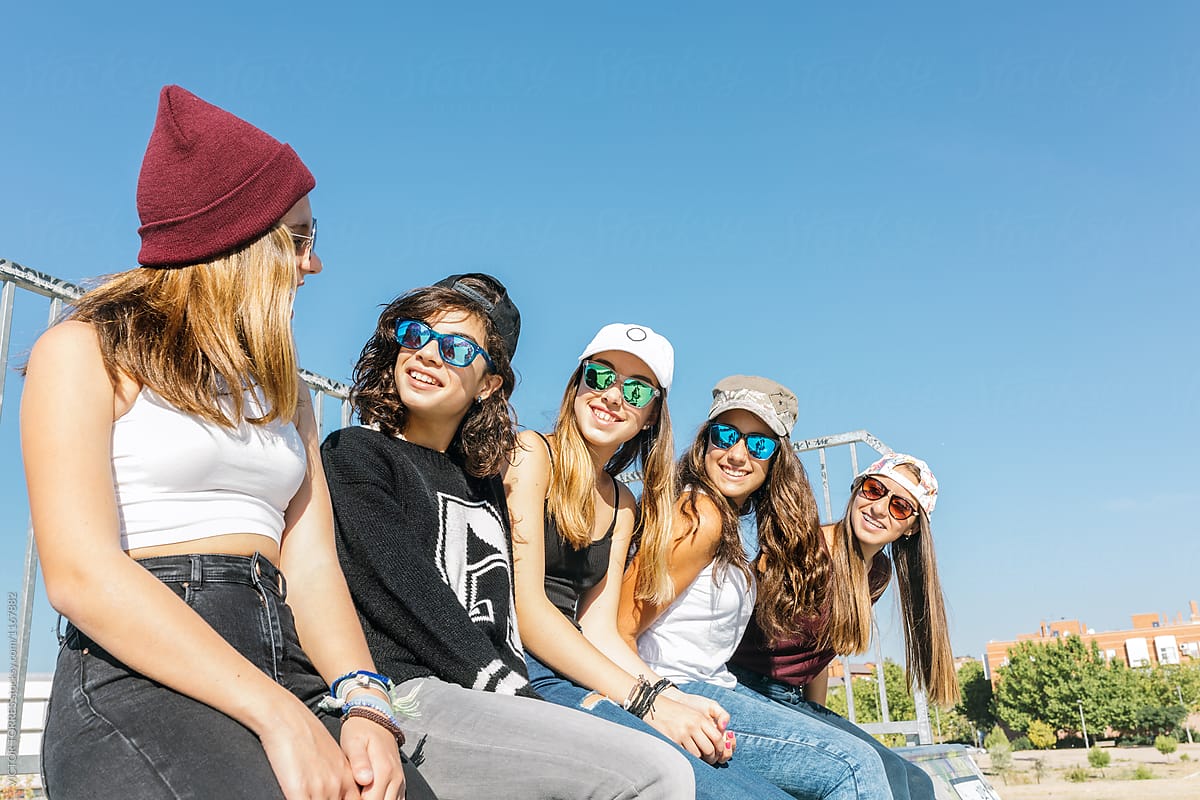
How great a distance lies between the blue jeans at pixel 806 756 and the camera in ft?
10.8

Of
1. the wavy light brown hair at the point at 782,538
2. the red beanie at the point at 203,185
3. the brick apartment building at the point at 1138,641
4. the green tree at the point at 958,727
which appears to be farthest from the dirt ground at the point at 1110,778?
the brick apartment building at the point at 1138,641

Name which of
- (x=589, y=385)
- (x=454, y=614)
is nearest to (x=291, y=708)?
(x=454, y=614)

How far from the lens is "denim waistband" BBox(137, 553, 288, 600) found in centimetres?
172

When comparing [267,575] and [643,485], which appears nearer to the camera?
[267,575]

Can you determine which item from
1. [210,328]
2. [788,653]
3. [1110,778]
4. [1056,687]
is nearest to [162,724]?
[210,328]

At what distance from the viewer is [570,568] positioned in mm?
3240

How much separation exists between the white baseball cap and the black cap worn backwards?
49cm

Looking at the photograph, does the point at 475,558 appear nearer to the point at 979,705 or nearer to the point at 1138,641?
the point at 979,705

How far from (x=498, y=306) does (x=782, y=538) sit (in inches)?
66.0

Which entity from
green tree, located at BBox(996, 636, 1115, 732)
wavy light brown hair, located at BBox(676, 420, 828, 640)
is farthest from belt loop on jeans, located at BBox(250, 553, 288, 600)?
green tree, located at BBox(996, 636, 1115, 732)

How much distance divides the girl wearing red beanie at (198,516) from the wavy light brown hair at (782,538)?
2.03 meters

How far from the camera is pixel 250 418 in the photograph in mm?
1916

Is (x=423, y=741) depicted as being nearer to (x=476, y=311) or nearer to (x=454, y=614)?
(x=454, y=614)

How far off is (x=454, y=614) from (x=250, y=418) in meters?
0.72
